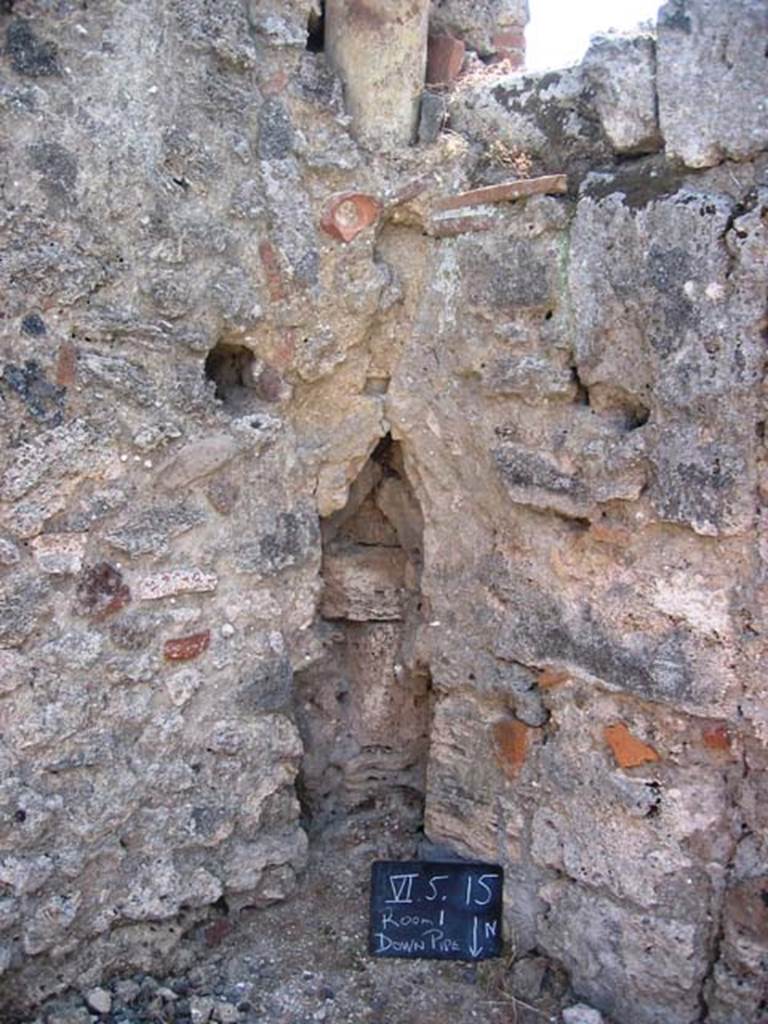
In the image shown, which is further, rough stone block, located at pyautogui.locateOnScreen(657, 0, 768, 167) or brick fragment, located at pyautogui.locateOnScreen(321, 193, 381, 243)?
brick fragment, located at pyautogui.locateOnScreen(321, 193, 381, 243)

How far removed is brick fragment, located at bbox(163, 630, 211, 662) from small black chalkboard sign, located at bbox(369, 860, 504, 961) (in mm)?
744

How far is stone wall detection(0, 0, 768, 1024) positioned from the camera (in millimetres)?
2244

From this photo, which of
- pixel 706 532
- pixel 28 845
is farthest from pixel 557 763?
pixel 28 845

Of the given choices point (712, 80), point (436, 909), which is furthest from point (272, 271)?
point (436, 909)

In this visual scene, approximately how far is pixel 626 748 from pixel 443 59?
67.6 inches

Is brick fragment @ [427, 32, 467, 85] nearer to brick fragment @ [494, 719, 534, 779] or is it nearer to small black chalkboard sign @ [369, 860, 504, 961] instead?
brick fragment @ [494, 719, 534, 779]

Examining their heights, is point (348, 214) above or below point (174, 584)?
above

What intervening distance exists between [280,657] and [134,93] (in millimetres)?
1323

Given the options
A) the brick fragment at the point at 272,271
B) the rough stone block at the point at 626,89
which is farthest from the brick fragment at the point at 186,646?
the rough stone block at the point at 626,89

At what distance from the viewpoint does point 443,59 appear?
273 cm

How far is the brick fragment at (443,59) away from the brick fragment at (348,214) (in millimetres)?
386

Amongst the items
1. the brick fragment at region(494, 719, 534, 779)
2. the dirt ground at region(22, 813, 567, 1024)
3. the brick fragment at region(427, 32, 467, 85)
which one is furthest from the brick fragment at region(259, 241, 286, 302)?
the dirt ground at region(22, 813, 567, 1024)

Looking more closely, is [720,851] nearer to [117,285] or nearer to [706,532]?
[706,532]

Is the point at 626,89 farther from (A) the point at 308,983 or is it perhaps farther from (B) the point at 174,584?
(A) the point at 308,983
